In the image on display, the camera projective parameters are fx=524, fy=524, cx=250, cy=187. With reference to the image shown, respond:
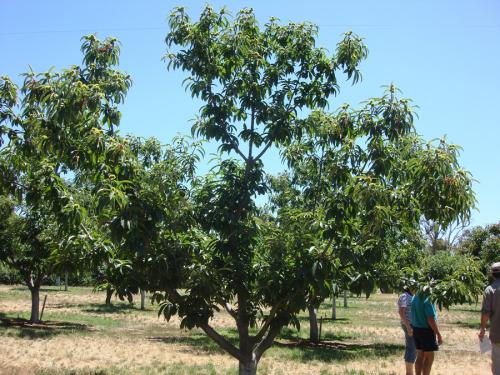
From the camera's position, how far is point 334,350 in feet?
49.7

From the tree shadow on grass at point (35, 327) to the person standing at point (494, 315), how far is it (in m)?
13.3

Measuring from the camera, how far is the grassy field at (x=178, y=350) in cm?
1126

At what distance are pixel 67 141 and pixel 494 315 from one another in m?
5.22

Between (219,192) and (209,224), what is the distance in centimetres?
38

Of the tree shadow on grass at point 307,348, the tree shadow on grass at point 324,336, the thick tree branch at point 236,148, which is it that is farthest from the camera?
the tree shadow on grass at point 324,336

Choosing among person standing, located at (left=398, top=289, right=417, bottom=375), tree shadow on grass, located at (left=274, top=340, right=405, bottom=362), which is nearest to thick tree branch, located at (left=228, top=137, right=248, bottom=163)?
person standing, located at (left=398, top=289, right=417, bottom=375)

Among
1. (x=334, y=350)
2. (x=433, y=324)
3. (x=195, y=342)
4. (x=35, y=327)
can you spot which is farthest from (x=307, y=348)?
(x=35, y=327)

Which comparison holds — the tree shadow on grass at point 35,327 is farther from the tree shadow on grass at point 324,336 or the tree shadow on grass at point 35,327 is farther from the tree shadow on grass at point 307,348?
the tree shadow on grass at point 324,336

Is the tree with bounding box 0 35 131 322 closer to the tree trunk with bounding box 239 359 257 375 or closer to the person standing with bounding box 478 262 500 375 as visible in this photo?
the tree trunk with bounding box 239 359 257 375

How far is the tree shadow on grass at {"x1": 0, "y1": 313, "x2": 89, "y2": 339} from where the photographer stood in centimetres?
1617

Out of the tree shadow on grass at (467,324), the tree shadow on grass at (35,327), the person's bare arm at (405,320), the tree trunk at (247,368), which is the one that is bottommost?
the tree shadow on grass at (35,327)

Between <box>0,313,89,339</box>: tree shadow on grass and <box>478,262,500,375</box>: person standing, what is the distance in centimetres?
1330

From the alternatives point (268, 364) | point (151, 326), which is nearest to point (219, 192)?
point (268, 364)

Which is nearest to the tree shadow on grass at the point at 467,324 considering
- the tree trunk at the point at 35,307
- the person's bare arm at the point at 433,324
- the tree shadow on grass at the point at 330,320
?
the tree shadow on grass at the point at 330,320
